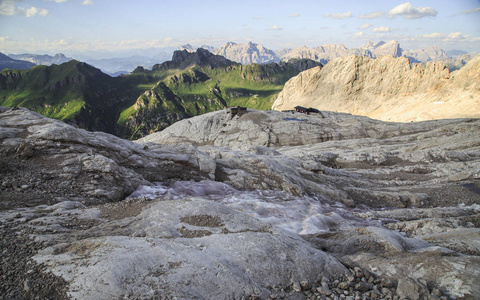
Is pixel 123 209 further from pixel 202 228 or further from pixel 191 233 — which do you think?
pixel 202 228

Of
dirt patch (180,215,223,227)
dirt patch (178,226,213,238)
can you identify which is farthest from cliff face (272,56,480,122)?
dirt patch (178,226,213,238)

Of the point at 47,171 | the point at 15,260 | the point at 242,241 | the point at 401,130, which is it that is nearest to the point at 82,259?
the point at 15,260

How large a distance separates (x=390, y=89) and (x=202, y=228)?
145475mm

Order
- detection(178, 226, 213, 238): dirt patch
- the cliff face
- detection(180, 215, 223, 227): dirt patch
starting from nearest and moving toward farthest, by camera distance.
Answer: detection(178, 226, 213, 238): dirt patch → detection(180, 215, 223, 227): dirt patch → the cliff face

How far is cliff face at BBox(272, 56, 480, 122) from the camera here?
99.2 meters

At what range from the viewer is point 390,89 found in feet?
425

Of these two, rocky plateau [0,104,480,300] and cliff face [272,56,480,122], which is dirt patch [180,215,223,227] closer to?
rocky plateau [0,104,480,300]

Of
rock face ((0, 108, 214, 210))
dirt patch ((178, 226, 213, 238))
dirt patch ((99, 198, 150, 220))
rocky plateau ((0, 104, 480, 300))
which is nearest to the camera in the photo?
rocky plateau ((0, 104, 480, 300))

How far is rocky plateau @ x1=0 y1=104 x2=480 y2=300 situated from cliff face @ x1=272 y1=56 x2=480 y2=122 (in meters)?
85.1

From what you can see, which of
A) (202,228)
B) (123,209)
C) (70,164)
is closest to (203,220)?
(202,228)

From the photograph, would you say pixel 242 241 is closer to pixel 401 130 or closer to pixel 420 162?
pixel 420 162

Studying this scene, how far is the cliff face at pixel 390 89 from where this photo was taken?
9919 cm

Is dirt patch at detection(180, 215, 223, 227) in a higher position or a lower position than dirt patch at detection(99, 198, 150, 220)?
lower

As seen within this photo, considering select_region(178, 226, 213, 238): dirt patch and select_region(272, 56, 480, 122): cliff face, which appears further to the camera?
select_region(272, 56, 480, 122): cliff face
